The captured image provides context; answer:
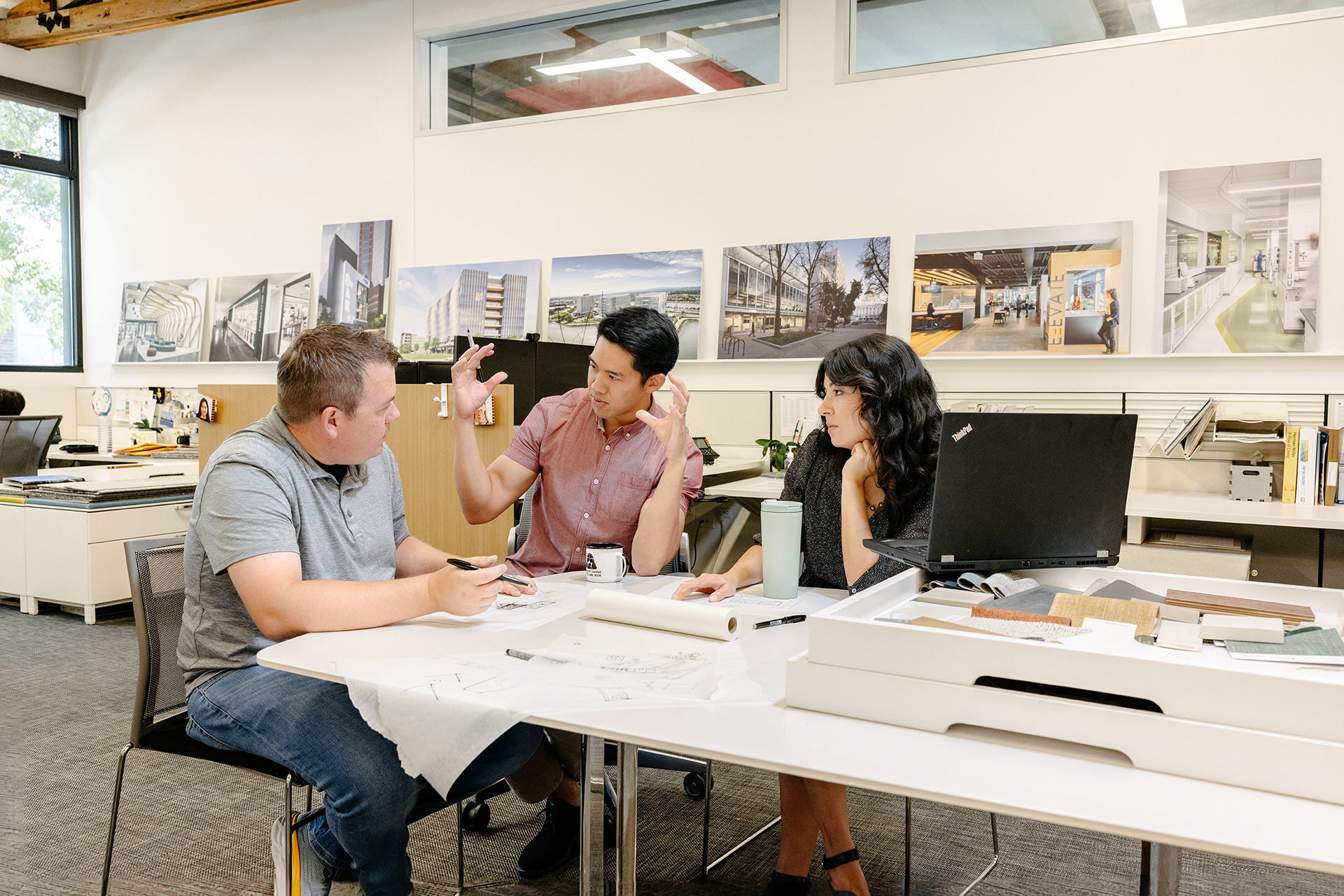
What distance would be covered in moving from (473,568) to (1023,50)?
3.72 m

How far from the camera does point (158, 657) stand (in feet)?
5.82

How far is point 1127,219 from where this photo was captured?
3936 millimetres

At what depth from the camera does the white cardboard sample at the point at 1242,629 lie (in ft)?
3.57

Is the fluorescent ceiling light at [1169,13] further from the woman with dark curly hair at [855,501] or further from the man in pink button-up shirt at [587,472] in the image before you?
the man in pink button-up shirt at [587,472]

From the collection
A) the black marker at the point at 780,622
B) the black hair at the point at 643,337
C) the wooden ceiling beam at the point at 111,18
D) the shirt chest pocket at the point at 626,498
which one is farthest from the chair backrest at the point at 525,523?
the wooden ceiling beam at the point at 111,18

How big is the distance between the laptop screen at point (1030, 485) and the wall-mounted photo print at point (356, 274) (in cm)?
480

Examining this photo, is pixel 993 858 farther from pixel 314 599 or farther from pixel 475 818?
pixel 314 599

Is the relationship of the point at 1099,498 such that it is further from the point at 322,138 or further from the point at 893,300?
the point at 322,138

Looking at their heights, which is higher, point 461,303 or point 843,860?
point 461,303

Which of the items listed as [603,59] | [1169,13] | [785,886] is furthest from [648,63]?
[785,886]

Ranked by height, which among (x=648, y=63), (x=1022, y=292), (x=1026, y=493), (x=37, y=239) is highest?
(x=648, y=63)

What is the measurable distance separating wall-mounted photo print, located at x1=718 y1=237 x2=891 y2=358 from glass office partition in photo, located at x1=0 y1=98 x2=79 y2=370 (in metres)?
A: 5.13

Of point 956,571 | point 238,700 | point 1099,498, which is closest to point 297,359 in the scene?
point 238,700

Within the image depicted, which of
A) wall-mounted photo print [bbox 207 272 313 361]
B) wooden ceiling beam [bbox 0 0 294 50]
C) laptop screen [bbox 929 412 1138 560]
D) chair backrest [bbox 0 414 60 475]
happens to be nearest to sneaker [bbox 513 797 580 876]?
laptop screen [bbox 929 412 1138 560]
